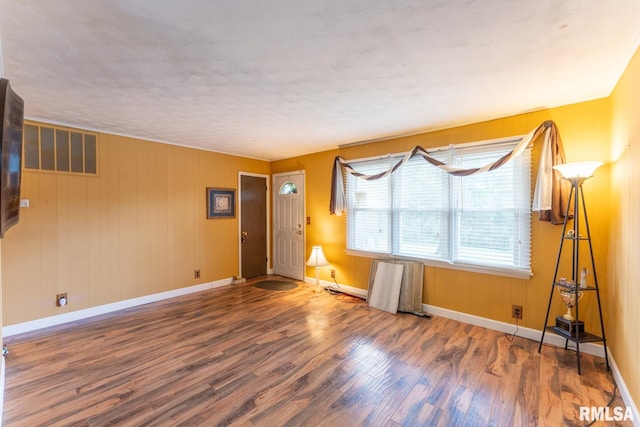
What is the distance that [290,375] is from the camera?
2256mm

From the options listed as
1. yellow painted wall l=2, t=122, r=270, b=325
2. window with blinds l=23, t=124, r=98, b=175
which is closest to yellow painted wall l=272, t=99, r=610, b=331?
yellow painted wall l=2, t=122, r=270, b=325

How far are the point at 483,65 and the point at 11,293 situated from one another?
16.2ft

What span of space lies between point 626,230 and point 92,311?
5377 millimetres

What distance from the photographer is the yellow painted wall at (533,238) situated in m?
2.53

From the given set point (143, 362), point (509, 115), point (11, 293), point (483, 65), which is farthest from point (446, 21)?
point (11, 293)

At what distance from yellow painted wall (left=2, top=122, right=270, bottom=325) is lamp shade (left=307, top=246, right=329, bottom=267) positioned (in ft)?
4.88

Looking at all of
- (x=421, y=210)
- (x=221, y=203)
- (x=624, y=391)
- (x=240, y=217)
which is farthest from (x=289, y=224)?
(x=624, y=391)

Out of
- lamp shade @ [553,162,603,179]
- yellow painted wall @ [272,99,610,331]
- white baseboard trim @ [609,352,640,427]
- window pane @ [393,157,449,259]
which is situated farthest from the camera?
window pane @ [393,157,449,259]

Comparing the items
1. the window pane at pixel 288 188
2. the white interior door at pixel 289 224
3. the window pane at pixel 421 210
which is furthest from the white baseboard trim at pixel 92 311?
the window pane at pixel 421 210

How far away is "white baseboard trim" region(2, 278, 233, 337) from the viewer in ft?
9.82

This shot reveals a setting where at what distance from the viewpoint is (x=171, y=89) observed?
235 centimetres

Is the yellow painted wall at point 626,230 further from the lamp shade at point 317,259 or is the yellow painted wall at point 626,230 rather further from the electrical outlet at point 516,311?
the lamp shade at point 317,259

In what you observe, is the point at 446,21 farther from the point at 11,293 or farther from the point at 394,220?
the point at 11,293

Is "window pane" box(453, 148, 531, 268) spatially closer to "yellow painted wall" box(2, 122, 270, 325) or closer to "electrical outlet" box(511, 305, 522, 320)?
"electrical outlet" box(511, 305, 522, 320)
